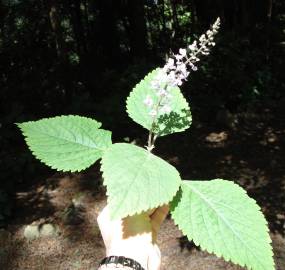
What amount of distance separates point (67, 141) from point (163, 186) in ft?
1.90

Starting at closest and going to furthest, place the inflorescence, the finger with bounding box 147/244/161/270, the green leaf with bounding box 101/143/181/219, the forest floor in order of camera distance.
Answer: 1. the green leaf with bounding box 101/143/181/219
2. the inflorescence
3. the finger with bounding box 147/244/161/270
4. the forest floor

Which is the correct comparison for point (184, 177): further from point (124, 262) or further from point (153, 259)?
point (124, 262)

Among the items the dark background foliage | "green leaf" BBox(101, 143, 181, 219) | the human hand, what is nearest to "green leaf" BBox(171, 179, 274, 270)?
"green leaf" BBox(101, 143, 181, 219)

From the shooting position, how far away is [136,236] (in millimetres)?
1808

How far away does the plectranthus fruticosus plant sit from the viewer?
1.30 m

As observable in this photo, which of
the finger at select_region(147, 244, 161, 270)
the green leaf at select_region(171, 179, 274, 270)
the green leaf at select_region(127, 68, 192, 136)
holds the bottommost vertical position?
the finger at select_region(147, 244, 161, 270)

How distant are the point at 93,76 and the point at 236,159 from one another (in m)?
7.29

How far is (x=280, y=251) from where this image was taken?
561 centimetres

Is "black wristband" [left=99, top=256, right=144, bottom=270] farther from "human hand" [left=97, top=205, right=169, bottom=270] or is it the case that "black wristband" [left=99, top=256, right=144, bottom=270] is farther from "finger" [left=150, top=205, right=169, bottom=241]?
"finger" [left=150, top=205, right=169, bottom=241]

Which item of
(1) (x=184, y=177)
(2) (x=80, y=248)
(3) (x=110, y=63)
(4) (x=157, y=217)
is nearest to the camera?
(4) (x=157, y=217)

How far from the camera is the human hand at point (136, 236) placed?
1.72 metres

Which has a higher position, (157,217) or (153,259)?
(157,217)

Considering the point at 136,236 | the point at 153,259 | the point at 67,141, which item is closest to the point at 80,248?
the point at 153,259

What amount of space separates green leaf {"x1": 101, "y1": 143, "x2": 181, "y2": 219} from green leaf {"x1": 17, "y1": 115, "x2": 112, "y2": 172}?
0.64ft
